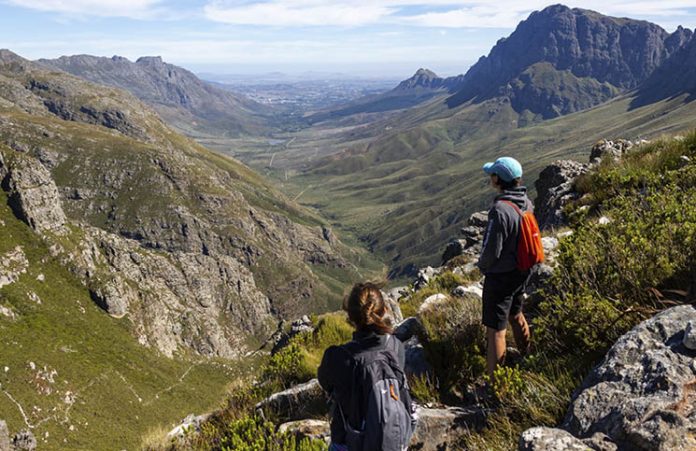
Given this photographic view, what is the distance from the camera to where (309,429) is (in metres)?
8.95

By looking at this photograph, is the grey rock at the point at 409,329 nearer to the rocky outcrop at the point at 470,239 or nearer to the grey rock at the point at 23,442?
the rocky outcrop at the point at 470,239

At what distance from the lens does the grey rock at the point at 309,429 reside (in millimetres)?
8688

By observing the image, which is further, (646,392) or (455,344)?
(455,344)

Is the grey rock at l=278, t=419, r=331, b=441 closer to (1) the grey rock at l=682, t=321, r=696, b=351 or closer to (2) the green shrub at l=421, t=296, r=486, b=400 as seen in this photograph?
(2) the green shrub at l=421, t=296, r=486, b=400

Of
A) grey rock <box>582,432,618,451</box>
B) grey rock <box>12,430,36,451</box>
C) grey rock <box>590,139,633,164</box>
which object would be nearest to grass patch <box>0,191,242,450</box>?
grey rock <box>12,430,36,451</box>

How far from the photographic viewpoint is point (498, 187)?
361 inches

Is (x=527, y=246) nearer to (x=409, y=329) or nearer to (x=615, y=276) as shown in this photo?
A: (x=615, y=276)

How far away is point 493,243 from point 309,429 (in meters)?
4.97

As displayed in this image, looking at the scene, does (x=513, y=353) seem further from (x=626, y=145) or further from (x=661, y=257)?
(x=626, y=145)

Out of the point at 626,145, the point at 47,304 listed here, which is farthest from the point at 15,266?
the point at 626,145

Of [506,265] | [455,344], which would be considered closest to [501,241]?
Result: [506,265]

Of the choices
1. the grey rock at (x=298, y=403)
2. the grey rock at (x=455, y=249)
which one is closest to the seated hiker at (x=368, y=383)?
the grey rock at (x=298, y=403)

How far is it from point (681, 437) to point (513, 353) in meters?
4.62

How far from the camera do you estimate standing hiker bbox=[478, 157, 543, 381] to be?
822 cm
